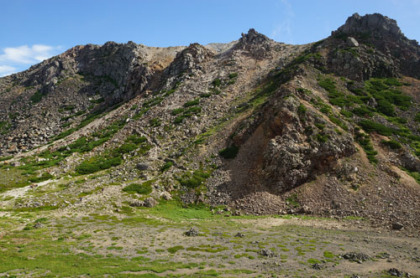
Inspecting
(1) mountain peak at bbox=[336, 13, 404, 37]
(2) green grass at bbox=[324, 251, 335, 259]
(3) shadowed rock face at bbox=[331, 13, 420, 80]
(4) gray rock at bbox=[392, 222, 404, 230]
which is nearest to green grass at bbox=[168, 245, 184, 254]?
(2) green grass at bbox=[324, 251, 335, 259]

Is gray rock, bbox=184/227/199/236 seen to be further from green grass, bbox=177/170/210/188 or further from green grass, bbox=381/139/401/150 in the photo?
green grass, bbox=381/139/401/150

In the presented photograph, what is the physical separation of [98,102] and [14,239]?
88545 millimetres

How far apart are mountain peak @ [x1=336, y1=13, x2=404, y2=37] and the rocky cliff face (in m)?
0.31

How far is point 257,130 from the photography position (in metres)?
49.0

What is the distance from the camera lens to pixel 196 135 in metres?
58.7

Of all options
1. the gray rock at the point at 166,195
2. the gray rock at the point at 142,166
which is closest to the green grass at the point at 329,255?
the gray rock at the point at 166,195

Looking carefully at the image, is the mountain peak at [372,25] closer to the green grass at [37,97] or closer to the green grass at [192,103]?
the green grass at [192,103]

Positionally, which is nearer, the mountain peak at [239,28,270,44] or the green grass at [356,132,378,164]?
the green grass at [356,132,378,164]

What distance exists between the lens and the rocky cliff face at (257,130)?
39.3m

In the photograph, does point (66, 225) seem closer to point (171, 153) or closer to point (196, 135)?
point (171, 153)

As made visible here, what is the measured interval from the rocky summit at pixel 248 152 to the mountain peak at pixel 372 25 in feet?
0.99

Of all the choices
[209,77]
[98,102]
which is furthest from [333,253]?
[98,102]

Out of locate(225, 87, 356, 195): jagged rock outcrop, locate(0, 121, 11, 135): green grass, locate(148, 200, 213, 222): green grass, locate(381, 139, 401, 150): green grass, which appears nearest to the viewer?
locate(148, 200, 213, 222): green grass

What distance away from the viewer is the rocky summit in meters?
33.6
